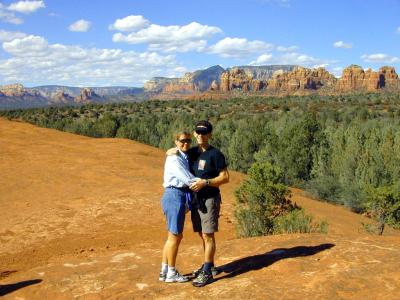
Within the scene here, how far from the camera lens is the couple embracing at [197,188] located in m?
5.45

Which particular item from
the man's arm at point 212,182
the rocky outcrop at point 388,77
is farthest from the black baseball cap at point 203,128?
the rocky outcrop at point 388,77

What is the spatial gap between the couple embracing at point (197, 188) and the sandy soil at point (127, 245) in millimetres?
560

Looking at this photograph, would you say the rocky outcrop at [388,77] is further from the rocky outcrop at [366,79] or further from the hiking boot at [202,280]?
the hiking boot at [202,280]

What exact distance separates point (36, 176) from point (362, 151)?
49.8 ft

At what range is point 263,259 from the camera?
21.0 feet

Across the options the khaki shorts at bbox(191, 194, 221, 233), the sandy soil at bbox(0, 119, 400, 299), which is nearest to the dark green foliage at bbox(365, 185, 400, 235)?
the sandy soil at bbox(0, 119, 400, 299)

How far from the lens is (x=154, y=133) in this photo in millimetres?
41844

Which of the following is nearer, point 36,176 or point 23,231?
point 23,231

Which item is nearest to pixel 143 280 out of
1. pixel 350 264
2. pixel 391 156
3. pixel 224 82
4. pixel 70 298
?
pixel 70 298

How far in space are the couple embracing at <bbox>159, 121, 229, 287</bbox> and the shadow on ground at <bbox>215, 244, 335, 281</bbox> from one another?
0.52 m

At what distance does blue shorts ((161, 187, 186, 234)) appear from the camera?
555 centimetres

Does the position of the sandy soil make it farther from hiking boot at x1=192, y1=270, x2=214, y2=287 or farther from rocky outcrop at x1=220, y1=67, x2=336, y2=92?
rocky outcrop at x1=220, y1=67, x2=336, y2=92

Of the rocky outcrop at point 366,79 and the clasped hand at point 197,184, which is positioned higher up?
the rocky outcrop at point 366,79

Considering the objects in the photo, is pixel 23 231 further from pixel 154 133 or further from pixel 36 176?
pixel 154 133
